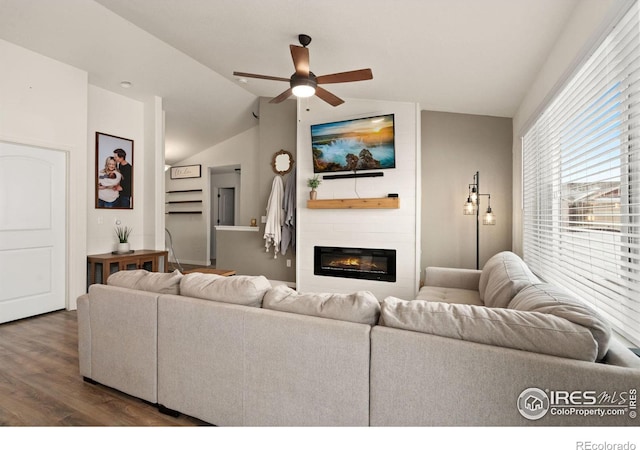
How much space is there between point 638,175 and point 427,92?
2755mm

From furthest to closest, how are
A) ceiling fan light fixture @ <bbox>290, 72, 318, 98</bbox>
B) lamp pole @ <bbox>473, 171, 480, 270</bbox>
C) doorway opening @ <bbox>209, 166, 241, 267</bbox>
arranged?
doorway opening @ <bbox>209, 166, 241, 267</bbox> → lamp pole @ <bbox>473, 171, 480, 270</bbox> → ceiling fan light fixture @ <bbox>290, 72, 318, 98</bbox>

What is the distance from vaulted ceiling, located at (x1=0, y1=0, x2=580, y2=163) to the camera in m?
2.42

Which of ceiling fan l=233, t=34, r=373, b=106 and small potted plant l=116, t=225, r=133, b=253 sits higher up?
ceiling fan l=233, t=34, r=373, b=106

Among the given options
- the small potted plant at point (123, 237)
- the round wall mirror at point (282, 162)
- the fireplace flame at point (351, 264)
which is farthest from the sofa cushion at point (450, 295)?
the small potted plant at point (123, 237)

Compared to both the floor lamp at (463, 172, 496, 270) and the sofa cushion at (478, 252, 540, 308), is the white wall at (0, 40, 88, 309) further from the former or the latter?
the floor lamp at (463, 172, 496, 270)

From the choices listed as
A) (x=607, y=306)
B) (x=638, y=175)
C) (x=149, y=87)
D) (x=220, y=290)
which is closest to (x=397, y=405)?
(x=220, y=290)

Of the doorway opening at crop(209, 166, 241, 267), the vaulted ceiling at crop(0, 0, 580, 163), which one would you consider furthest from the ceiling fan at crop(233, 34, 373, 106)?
the doorway opening at crop(209, 166, 241, 267)

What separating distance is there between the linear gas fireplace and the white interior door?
3231 millimetres

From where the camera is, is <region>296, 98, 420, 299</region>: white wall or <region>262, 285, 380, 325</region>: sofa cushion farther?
<region>296, 98, 420, 299</region>: white wall

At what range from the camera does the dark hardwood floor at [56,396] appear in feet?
5.66

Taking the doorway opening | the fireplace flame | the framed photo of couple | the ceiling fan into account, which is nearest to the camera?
the ceiling fan

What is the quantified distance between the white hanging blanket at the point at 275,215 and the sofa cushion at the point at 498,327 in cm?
394

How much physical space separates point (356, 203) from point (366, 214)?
0.22m

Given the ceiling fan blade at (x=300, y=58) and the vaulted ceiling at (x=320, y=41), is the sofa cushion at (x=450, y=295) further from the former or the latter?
the ceiling fan blade at (x=300, y=58)
